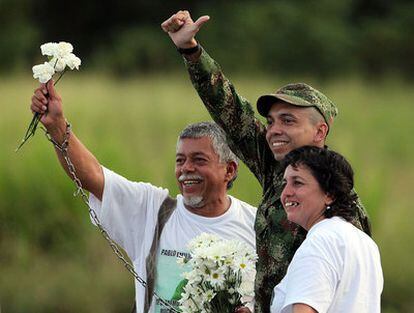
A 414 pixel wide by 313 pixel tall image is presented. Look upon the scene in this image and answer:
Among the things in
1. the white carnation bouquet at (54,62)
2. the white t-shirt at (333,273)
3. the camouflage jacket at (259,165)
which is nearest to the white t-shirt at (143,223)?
the camouflage jacket at (259,165)

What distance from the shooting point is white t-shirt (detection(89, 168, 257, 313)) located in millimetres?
5418

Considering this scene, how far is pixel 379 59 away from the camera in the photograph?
91.5 ft

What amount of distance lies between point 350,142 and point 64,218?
490 centimetres

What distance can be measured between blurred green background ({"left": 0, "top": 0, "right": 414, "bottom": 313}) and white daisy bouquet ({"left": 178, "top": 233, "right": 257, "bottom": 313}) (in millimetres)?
5970

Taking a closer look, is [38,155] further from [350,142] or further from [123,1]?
[123,1]

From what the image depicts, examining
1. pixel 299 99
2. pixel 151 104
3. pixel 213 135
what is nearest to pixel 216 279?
pixel 299 99

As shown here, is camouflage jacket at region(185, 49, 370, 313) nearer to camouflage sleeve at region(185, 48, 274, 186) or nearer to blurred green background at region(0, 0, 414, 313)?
camouflage sleeve at region(185, 48, 274, 186)

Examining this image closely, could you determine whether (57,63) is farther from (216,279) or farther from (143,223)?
(216,279)

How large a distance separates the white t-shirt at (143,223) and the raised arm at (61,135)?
0.06 metres

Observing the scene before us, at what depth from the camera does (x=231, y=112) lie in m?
5.10

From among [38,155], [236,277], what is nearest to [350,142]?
[38,155]

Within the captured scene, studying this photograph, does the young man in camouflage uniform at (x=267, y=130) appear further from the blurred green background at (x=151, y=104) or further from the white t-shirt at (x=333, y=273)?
the blurred green background at (x=151, y=104)

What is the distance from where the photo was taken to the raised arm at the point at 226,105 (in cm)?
503

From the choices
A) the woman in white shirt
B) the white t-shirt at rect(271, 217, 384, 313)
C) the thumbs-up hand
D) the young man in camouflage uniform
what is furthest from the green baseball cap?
the white t-shirt at rect(271, 217, 384, 313)
